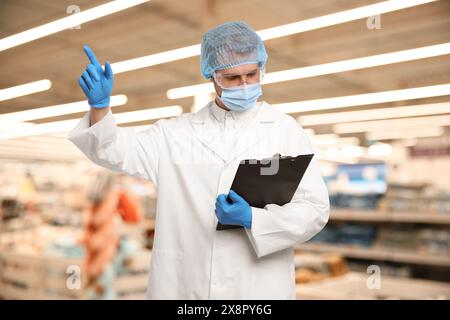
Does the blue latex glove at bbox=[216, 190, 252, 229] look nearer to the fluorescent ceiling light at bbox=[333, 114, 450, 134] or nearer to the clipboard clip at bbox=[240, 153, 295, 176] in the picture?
the clipboard clip at bbox=[240, 153, 295, 176]

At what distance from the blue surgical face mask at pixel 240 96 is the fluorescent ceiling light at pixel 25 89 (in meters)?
4.25

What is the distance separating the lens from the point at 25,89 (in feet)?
18.8

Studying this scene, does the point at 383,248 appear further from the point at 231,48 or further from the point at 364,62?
the point at 231,48

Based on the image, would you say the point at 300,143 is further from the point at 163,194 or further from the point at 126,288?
the point at 126,288

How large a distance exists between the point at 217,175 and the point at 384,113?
24.1 ft

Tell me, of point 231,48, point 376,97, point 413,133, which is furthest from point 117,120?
point 231,48

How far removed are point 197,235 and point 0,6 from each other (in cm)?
458

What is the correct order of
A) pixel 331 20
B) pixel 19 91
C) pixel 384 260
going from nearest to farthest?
pixel 331 20 → pixel 384 260 → pixel 19 91

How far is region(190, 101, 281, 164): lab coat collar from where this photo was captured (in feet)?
4.81

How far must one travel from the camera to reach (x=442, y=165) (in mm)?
4062

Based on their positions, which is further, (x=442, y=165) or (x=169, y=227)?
(x=442, y=165)

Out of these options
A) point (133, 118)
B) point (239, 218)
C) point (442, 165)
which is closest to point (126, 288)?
point (239, 218)

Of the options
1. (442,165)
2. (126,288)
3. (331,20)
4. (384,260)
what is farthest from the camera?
(384,260)

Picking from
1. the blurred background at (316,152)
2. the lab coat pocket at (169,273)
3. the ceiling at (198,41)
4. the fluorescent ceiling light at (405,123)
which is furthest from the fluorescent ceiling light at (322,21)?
the fluorescent ceiling light at (405,123)
